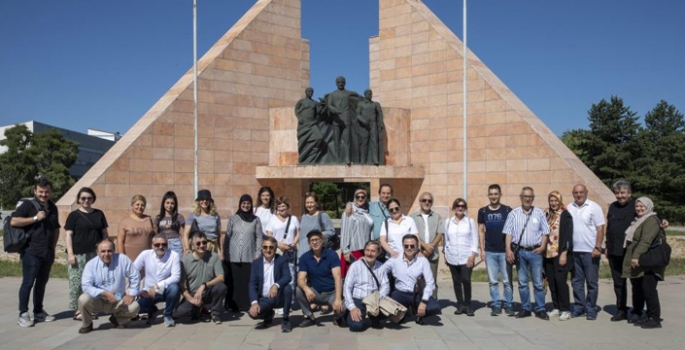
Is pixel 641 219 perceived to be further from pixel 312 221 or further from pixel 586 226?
pixel 312 221

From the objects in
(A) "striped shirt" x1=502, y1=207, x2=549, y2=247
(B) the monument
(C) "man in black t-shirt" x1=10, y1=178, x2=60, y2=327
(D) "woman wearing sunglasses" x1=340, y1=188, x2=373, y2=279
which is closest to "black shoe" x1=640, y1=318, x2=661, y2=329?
(A) "striped shirt" x1=502, y1=207, x2=549, y2=247

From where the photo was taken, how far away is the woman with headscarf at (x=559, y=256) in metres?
6.59

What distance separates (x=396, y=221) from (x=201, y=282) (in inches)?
93.0

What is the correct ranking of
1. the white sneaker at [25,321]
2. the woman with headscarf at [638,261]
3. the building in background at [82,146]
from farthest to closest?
the building in background at [82,146]
the white sneaker at [25,321]
the woman with headscarf at [638,261]

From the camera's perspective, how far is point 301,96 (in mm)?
17234

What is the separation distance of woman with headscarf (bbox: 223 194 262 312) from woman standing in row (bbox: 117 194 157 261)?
0.93m

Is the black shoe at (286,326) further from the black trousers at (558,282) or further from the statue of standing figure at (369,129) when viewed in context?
the statue of standing figure at (369,129)

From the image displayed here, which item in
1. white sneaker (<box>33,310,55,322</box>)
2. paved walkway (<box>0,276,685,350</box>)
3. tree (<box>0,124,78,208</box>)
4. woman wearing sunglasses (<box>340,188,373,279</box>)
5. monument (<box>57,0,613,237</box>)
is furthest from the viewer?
tree (<box>0,124,78,208</box>)

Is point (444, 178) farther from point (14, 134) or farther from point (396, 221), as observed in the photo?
point (14, 134)

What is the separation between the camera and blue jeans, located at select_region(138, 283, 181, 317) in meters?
6.29

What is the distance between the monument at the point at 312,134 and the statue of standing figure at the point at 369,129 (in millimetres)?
57

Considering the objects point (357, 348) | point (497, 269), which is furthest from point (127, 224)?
point (497, 269)

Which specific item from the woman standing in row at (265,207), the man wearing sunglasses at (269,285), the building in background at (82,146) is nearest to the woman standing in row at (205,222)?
the woman standing in row at (265,207)

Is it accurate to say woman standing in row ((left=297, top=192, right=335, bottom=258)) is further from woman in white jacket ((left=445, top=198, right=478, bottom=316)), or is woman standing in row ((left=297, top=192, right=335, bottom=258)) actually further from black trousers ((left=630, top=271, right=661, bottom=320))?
black trousers ((left=630, top=271, right=661, bottom=320))
